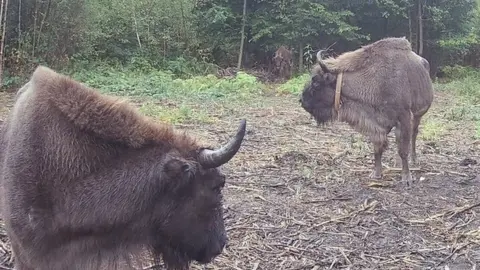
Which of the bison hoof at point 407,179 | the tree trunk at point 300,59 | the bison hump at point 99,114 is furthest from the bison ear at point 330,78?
the tree trunk at point 300,59

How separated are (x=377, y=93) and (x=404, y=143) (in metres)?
0.91

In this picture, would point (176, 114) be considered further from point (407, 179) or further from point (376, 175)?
point (407, 179)

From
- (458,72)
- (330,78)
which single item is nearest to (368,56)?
(330,78)

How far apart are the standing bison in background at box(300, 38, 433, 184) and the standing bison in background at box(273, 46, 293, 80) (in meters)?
17.5

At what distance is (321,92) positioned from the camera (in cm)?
1003

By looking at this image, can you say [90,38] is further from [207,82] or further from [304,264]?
[304,264]

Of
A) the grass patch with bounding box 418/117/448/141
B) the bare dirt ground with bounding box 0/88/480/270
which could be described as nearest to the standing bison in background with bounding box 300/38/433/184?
the bare dirt ground with bounding box 0/88/480/270

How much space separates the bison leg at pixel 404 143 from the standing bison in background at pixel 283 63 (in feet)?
60.5

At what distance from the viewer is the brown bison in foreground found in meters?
4.13

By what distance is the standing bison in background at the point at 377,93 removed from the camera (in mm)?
9375

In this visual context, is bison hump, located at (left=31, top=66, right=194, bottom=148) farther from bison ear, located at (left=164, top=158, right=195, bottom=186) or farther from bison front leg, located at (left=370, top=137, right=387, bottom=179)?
bison front leg, located at (left=370, top=137, right=387, bottom=179)

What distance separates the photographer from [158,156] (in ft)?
14.0

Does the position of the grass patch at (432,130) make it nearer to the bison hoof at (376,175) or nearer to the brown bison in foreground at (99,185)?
the bison hoof at (376,175)

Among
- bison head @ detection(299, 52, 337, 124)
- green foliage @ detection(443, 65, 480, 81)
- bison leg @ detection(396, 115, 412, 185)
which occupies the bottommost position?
green foliage @ detection(443, 65, 480, 81)
